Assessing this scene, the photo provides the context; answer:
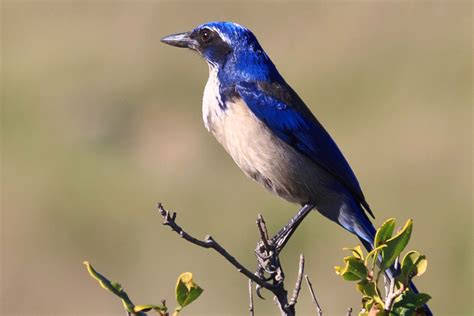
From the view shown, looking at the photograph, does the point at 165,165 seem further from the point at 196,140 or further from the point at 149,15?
the point at 149,15

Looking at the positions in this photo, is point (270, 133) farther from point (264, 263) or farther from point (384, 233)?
point (384, 233)

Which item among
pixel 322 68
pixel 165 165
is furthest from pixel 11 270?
pixel 322 68

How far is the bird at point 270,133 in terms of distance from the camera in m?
5.47

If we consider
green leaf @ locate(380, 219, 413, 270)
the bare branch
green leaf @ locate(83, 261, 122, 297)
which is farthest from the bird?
green leaf @ locate(83, 261, 122, 297)

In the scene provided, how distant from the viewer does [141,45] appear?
1608 cm

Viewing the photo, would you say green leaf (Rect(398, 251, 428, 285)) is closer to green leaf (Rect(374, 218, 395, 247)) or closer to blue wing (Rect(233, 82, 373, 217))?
green leaf (Rect(374, 218, 395, 247))

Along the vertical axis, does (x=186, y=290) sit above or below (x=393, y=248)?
below

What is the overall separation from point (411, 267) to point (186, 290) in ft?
2.44

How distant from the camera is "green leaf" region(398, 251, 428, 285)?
11.4ft

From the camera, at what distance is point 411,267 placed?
3.50 m

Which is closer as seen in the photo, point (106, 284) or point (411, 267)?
point (106, 284)

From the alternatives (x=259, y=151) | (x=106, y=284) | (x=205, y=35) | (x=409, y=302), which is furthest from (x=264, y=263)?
(x=205, y=35)

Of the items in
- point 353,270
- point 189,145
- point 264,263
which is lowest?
point 189,145

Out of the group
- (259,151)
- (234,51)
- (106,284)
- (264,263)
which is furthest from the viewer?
(234,51)
